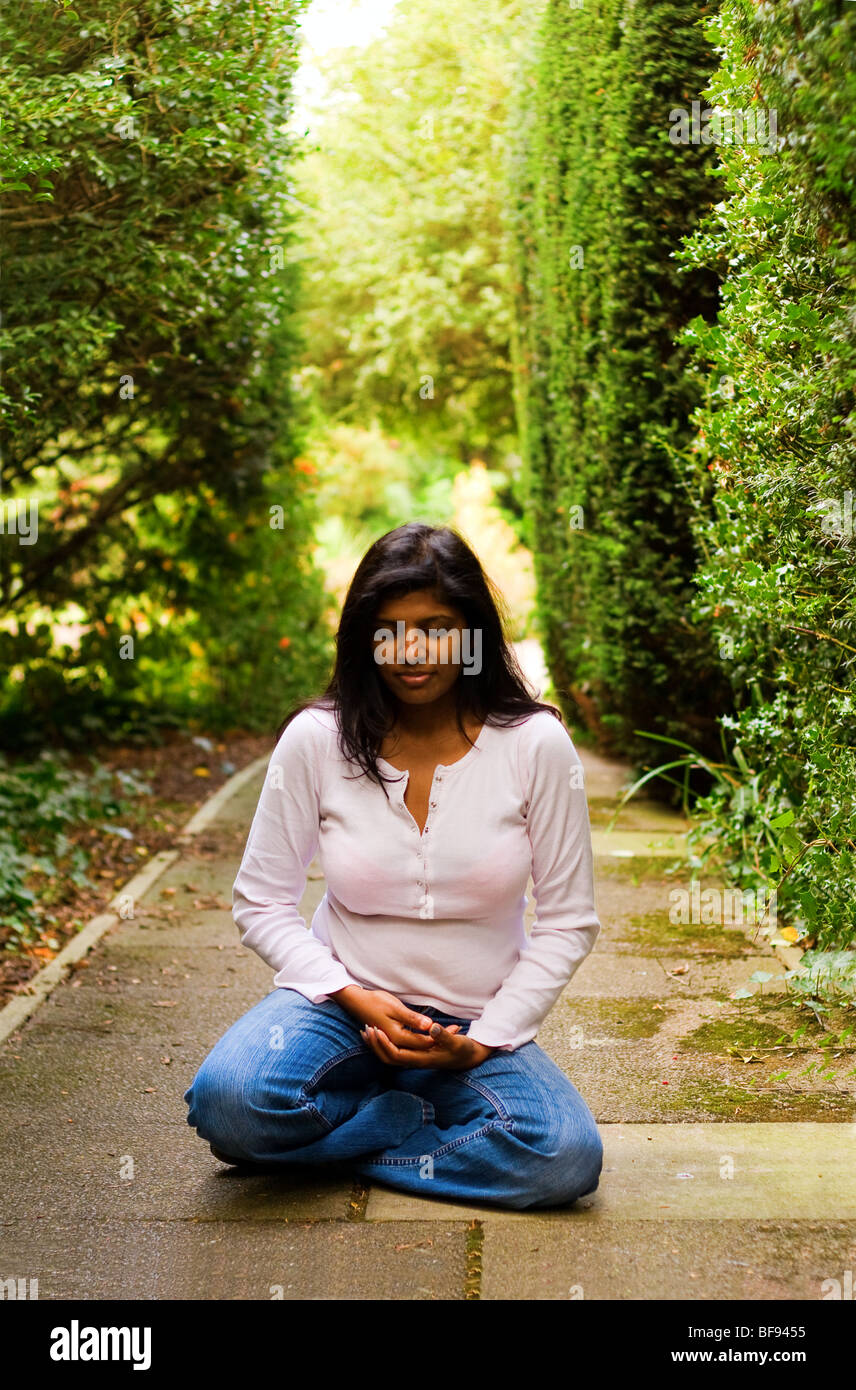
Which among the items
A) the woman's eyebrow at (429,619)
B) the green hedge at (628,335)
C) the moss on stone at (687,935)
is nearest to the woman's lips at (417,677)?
the woman's eyebrow at (429,619)

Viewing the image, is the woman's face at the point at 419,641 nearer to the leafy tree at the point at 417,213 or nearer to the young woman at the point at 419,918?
the young woman at the point at 419,918

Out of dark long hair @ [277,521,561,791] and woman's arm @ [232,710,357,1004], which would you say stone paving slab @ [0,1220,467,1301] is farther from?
dark long hair @ [277,521,561,791]

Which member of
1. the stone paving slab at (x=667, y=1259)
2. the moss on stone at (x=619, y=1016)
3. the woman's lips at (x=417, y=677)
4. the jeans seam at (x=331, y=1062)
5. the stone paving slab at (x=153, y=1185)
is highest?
the woman's lips at (x=417, y=677)

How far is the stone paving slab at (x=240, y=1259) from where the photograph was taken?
108 inches

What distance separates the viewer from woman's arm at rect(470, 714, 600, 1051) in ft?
10.3

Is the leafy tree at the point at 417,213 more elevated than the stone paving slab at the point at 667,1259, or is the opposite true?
the leafy tree at the point at 417,213

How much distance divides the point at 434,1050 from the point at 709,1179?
28.5 inches

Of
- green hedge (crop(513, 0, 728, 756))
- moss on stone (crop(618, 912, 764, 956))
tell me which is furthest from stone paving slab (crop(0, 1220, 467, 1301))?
green hedge (crop(513, 0, 728, 756))

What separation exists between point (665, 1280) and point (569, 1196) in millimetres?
369

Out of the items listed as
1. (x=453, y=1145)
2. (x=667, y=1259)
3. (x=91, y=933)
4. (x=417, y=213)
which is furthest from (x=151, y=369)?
(x=417, y=213)

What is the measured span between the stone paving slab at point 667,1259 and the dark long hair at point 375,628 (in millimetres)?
1063

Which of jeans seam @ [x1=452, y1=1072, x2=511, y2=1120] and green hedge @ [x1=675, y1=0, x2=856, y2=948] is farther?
jeans seam @ [x1=452, y1=1072, x2=511, y2=1120]

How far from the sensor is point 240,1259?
2.88m

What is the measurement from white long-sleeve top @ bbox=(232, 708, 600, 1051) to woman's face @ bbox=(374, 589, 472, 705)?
0.21 metres
